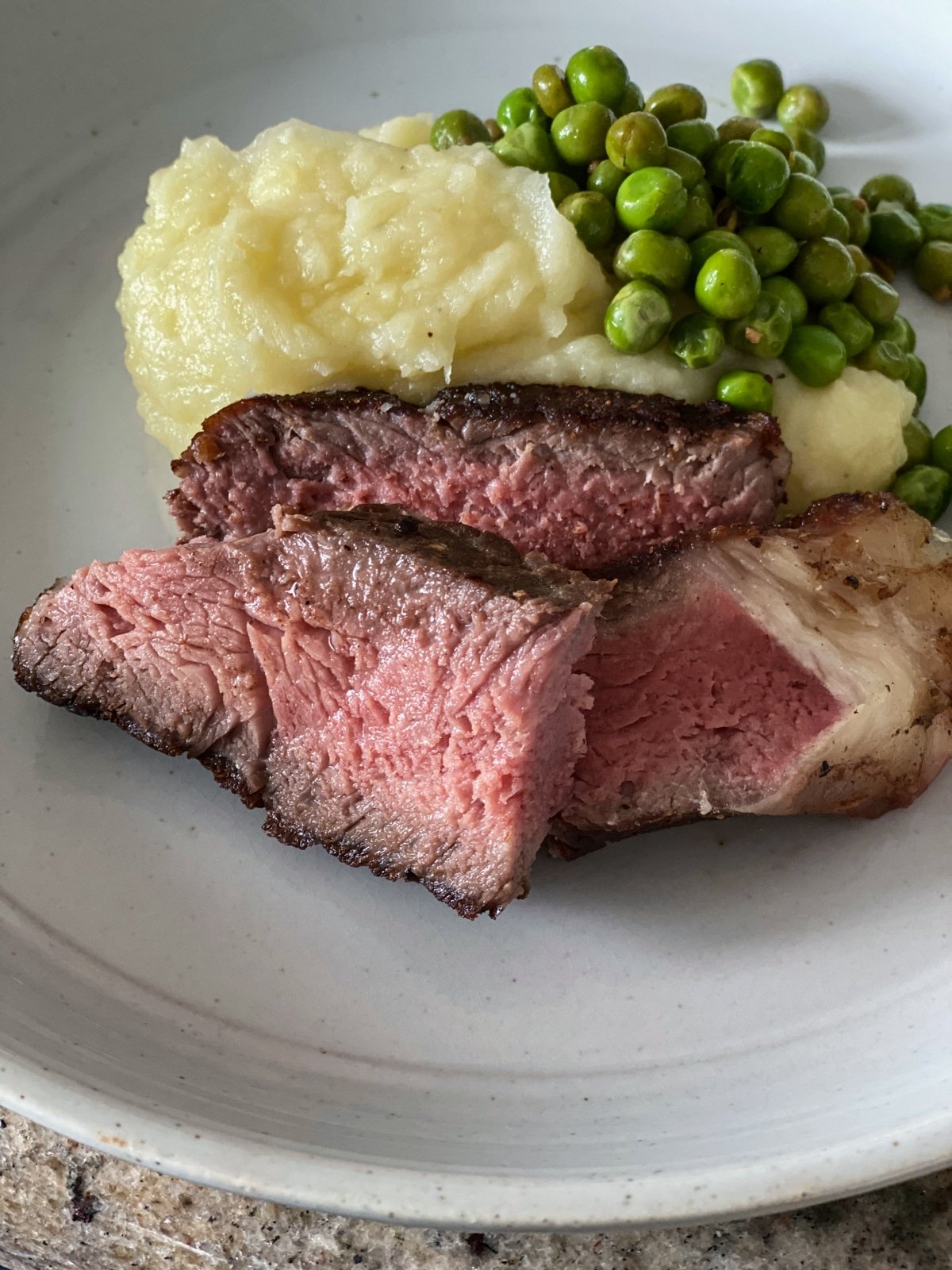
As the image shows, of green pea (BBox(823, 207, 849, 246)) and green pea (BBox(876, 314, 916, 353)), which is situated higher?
green pea (BBox(823, 207, 849, 246))

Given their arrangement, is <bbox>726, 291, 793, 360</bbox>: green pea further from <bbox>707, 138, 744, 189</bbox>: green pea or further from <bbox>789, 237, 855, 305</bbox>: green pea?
<bbox>707, 138, 744, 189</bbox>: green pea

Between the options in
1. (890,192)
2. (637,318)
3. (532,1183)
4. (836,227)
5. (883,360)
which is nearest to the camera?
(532,1183)

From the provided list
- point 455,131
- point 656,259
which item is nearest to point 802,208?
point 656,259

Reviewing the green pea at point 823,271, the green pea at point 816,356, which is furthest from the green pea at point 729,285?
the green pea at point 823,271

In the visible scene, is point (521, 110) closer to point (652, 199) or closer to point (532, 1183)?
point (652, 199)

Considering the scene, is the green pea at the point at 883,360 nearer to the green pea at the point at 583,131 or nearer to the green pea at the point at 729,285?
the green pea at the point at 729,285

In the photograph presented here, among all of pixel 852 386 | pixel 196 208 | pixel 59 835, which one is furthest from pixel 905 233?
pixel 59 835

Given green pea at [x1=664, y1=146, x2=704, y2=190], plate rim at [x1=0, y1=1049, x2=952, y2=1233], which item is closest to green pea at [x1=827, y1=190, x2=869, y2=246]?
green pea at [x1=664, y1=146, x2=704, y2=190]
